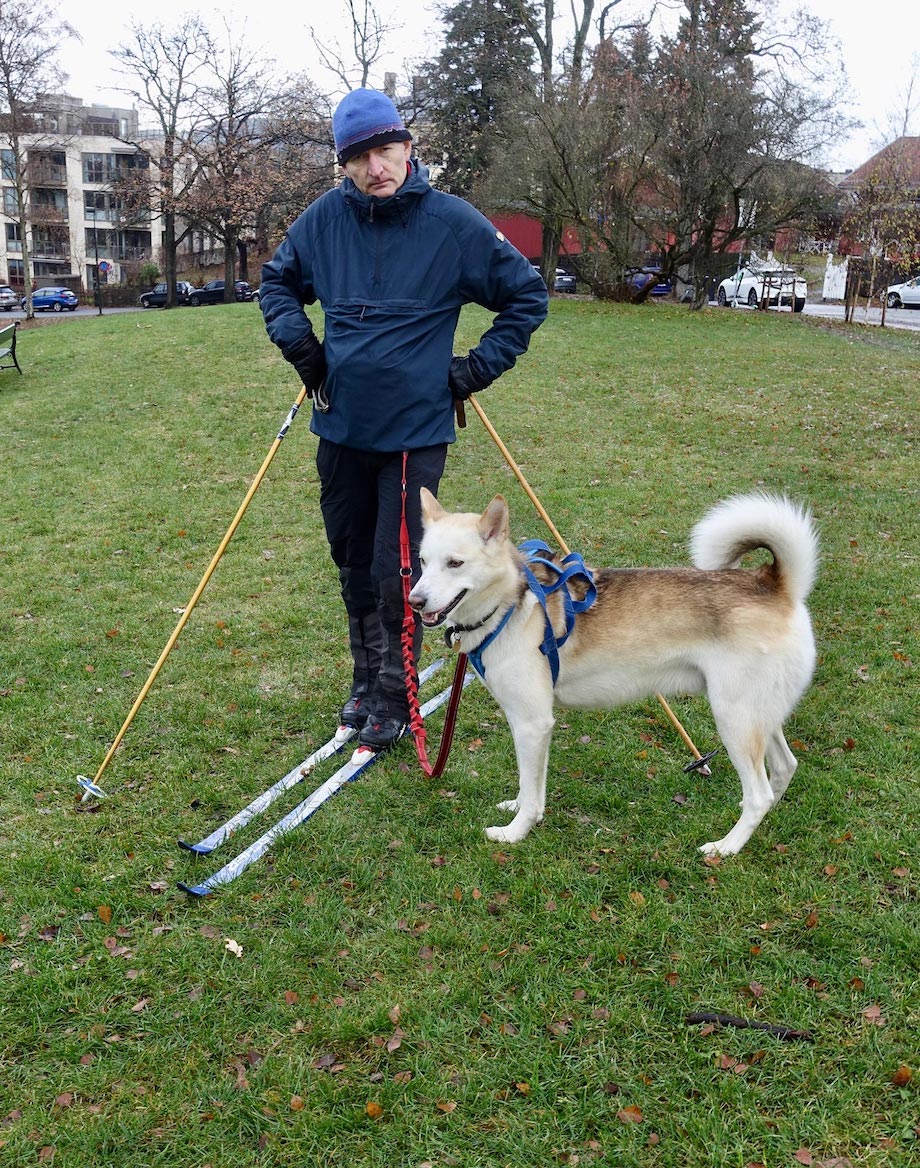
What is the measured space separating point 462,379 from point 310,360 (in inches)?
28.8

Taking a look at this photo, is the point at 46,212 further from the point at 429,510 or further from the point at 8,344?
the point at 429,510

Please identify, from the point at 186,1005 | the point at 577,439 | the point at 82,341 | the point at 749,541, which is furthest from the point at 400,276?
the point at 82,341

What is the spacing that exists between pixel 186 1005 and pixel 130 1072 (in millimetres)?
288

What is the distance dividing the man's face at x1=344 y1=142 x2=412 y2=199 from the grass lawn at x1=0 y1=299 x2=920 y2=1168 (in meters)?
2.78

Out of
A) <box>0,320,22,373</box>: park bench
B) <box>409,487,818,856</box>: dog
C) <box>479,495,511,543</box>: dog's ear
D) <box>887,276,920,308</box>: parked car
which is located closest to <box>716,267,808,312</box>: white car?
<box>887,276,920,308</box>: parked car

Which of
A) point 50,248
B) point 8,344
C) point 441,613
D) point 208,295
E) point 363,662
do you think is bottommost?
point 363,662

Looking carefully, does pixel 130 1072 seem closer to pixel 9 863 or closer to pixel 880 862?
pixel 9 863

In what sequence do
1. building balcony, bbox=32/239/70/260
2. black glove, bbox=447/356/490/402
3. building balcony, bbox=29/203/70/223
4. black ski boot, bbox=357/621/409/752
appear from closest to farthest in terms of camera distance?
black glove, bbox=447/356/490/402, black ski boot, bbox=357/621/409/752, building balcony, bbox=29/203/70/223, building balcony, bbox=32/239/70/260

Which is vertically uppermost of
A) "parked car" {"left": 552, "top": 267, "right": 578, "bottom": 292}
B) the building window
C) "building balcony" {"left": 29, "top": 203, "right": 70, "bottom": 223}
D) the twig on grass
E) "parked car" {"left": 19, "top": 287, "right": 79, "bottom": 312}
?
the building window

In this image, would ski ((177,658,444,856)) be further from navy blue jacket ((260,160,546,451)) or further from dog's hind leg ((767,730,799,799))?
dog's hind leg ((767,730,799,799))

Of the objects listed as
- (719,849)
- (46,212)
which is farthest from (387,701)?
(46,212)

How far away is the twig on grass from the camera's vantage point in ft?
9.46

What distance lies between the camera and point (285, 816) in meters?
4.14

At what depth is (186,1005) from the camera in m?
3.10
